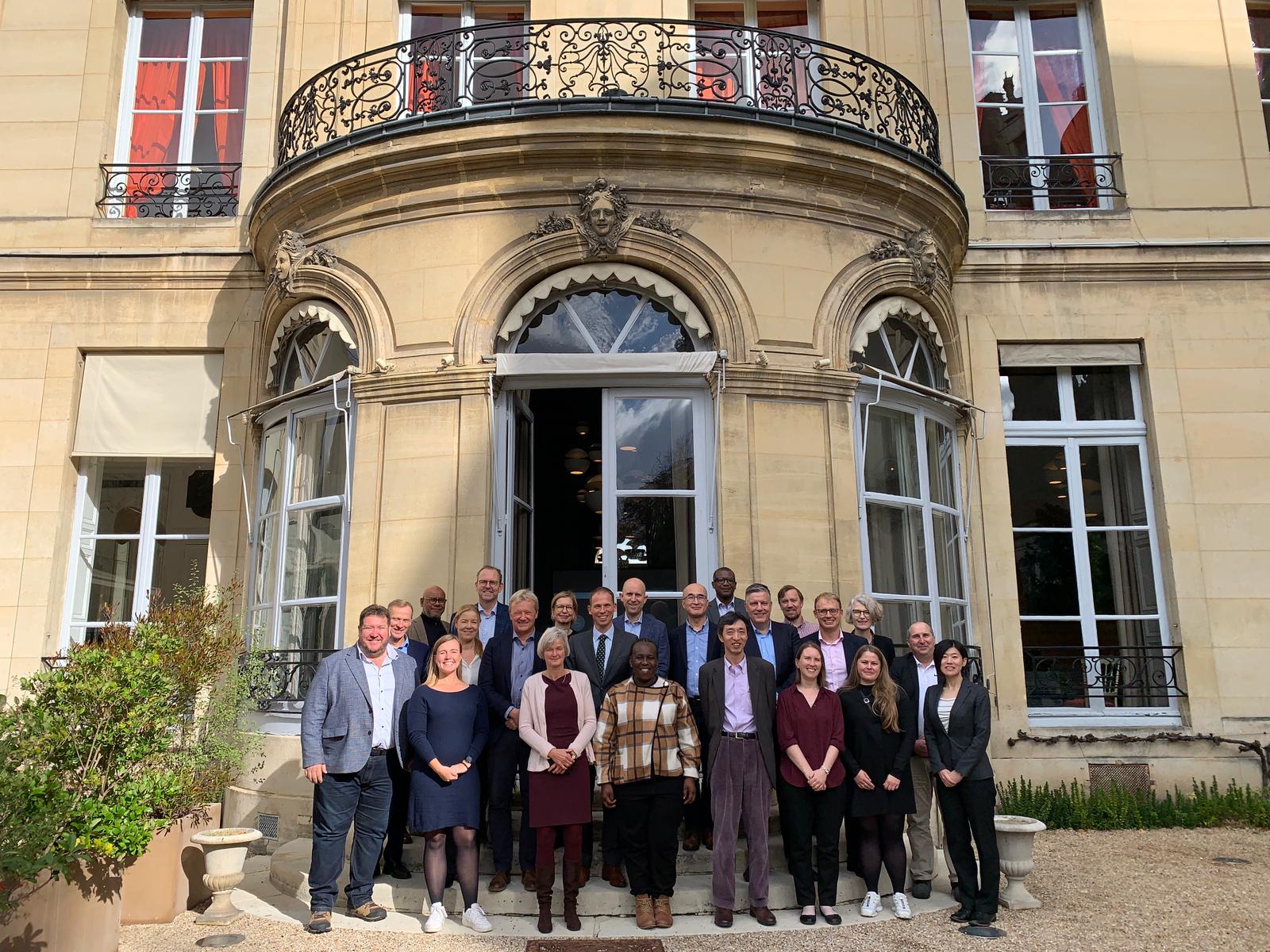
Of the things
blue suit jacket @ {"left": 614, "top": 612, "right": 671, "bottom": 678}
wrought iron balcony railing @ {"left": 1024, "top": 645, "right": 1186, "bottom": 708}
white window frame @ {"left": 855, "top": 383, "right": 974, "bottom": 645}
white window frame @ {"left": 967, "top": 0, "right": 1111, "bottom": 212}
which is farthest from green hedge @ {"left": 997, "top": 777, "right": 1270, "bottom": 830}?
white window frame @ {"left": 967, "top": 0, "right": 1111, "bottom": 212}

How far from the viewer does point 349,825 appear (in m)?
5.04

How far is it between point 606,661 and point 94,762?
2.62 m

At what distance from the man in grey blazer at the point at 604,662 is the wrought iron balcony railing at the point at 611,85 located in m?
4.11

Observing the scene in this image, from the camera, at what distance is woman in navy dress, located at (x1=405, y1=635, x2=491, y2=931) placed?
4.93 meters

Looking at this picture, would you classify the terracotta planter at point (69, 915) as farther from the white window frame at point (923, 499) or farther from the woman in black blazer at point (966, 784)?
the white window frame at point (923, 499)

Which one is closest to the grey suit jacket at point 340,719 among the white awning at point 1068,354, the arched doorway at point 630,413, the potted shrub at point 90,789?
the potted shrub at point 90,789

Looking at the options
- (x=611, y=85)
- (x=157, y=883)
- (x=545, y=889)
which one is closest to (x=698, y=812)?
(x=545, y=889)

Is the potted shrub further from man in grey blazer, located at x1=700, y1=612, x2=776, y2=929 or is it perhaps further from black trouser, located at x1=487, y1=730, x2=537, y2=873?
man in grey blazer, located at x1=700, y1=612, x2=776, y2=929

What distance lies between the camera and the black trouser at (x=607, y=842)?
5.23 m

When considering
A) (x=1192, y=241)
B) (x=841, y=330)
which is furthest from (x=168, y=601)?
(x=1192, y=241)

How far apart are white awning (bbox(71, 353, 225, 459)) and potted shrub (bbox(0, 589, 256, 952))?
3.77m

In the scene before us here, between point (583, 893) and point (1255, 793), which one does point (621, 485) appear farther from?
point (1255, 793)

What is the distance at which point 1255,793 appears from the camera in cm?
812

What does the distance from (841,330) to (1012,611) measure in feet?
10.4
